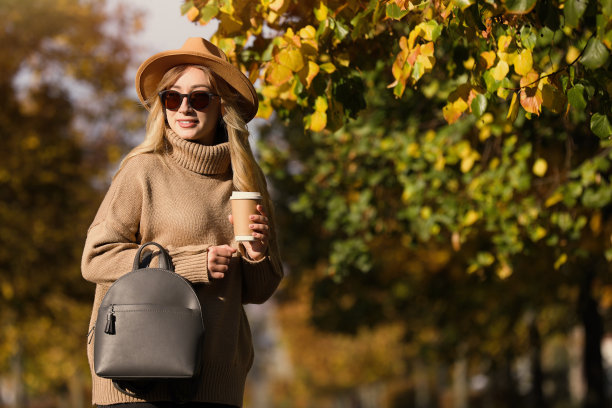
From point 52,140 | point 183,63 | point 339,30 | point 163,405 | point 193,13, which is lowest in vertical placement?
point 163,405

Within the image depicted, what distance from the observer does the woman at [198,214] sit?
3.03m

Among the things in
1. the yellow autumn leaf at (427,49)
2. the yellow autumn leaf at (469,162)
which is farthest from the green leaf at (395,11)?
the yellow autumn leaf at (469,162)

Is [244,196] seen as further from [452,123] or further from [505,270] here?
[505,270]

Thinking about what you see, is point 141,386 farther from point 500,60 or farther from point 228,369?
point 500,60

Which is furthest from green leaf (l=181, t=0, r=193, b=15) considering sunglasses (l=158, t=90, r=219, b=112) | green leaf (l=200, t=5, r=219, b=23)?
sunglasses (l=158, t=90, r=219, b=112)

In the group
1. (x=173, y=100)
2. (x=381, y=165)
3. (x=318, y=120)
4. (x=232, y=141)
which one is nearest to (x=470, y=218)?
(x=381, y=165)

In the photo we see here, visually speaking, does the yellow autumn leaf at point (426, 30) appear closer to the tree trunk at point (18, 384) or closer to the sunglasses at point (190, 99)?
the sunglasses at point (190, 99)

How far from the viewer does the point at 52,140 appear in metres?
15.0

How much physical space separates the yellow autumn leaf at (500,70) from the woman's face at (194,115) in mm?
1152

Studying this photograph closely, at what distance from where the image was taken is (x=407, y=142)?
8.19 m

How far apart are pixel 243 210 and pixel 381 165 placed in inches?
224

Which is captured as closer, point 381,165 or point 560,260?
point 560,260

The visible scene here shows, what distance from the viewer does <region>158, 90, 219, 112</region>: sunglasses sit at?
332cm

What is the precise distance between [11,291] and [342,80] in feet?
38.1
